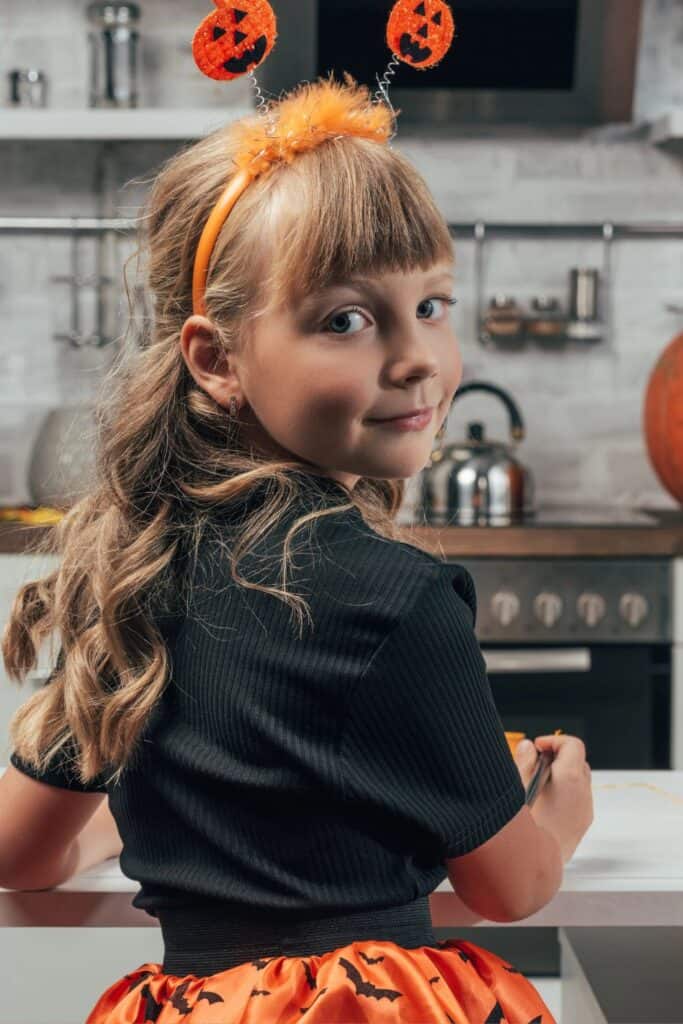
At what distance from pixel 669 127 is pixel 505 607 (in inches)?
42.4

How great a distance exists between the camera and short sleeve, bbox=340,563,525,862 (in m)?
0.74

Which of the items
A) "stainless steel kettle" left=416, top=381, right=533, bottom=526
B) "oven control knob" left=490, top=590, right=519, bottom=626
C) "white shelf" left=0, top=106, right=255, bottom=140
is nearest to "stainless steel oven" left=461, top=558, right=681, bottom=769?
"oven control knob" left=490, top=590, right=519, bottom=626

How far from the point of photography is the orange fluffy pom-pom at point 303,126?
821 millimetres

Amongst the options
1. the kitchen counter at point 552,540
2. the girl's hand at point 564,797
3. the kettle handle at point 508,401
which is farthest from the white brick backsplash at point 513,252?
the girl's hand at point 564,797

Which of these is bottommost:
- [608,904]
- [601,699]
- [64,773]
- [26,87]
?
[601,699]

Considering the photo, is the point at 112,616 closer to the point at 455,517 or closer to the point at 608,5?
the point at 455,517

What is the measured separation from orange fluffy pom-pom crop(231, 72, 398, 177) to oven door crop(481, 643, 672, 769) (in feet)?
5.48

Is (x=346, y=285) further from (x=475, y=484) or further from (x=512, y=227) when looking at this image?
(x=512, y=227)

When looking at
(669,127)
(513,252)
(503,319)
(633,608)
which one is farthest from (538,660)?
(669,127)

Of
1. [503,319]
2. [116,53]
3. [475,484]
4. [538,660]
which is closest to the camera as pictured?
[538,660]

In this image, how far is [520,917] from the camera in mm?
861

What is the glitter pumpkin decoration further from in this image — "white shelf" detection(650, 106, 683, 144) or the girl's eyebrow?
"white shelf" detection(650, 106, 683, 144)

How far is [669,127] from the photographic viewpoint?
110 inches

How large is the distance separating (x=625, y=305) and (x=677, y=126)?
1.37 ft
